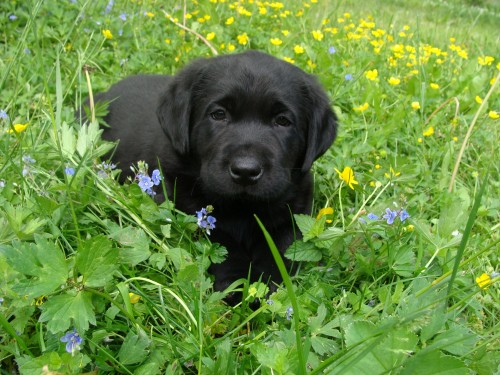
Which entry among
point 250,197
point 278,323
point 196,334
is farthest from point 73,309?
point 250,197

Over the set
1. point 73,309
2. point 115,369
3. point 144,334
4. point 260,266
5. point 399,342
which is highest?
point 399,342

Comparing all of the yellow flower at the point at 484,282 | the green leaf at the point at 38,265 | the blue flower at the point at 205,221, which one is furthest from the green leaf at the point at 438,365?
the blue flower at the point at 205,221

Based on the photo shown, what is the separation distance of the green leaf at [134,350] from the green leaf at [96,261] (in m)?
0.22

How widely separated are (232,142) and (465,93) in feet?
6.90

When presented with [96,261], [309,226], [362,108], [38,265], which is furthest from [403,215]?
[362,108]

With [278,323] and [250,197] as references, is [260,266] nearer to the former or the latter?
[250,197]

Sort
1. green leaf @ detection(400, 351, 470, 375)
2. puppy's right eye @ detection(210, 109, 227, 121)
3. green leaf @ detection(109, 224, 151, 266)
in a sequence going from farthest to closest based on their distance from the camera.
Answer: puppy's right eye @ detection(210, 109, 227, 121)
green leaf @ detection(109, 224, 151, 266)
green leaf @ detection(400, 351, 470, 375)

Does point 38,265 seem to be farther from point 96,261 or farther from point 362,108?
point 362,108

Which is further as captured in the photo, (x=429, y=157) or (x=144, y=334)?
(x=429, y=157)

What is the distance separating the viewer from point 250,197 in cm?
198

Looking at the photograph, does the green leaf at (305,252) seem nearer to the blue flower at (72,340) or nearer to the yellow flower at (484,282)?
the yellow flower at (484,282)

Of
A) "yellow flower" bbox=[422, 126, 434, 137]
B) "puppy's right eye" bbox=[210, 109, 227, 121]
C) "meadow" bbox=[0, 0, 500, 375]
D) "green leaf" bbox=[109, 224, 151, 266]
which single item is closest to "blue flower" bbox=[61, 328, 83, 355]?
"meadow" bbox=[0, 0, 500, 375]

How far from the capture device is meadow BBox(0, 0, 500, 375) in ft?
3.81

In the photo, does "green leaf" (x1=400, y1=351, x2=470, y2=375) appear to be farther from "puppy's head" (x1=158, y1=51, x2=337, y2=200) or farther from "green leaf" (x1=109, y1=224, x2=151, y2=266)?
"puppy's head" (x1=158, y1=51, x2=337, y2=200)
